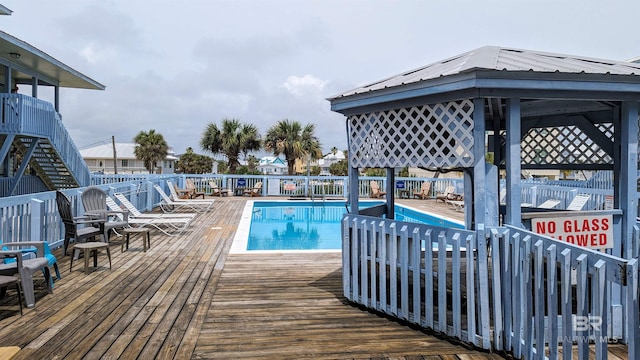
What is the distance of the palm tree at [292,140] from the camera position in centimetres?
2577

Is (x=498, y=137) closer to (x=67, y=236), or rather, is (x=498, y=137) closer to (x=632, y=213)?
(x=632, y=213)

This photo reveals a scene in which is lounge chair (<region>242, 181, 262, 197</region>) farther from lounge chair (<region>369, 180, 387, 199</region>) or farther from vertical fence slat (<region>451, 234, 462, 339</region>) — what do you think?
vertical fence slat (<region>451, 234, 462, 339</region>)

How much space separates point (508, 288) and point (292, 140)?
923 inches

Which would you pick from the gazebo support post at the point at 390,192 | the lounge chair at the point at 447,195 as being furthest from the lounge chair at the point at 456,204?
the gazebo support post at the point at 390,192

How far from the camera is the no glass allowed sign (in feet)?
10.1

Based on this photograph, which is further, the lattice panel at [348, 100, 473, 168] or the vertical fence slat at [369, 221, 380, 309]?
the vertical fence slat at [369, 221, 380, 309]

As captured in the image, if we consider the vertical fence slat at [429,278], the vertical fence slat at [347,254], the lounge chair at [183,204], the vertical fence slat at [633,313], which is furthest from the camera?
the lounge chair at [183,204]

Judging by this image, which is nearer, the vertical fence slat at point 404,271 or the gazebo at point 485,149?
the gazebo at point 485,149

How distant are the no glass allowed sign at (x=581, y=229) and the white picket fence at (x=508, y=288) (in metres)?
0.25

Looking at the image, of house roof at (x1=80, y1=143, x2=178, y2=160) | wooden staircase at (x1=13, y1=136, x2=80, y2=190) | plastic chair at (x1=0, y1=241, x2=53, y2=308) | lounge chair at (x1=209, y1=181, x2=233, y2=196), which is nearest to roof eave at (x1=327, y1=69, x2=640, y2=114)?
plastic chair at (x1=0, y1=241, x2=53, y2=308)

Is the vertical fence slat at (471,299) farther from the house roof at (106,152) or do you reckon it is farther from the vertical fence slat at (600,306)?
the house roof at (106,152)

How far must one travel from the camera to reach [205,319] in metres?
3.47

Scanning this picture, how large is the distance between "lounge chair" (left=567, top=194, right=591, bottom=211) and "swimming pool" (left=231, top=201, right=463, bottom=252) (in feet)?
9.11

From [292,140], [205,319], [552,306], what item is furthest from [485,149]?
[292,140]
